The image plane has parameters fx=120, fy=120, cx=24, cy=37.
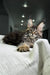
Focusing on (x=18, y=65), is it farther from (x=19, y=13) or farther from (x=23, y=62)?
(x=19, y=13)

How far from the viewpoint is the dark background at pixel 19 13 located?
2.53 metres

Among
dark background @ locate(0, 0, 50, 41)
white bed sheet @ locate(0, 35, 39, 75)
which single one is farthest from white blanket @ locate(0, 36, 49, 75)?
dark background @ locate(0, 0, 50, 41)

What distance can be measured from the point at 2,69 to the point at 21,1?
7.53ft

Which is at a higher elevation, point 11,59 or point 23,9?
point 23,9

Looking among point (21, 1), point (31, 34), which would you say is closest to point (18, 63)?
point (31, 34)

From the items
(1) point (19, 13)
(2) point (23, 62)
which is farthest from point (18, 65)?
(1) point (19, 13)

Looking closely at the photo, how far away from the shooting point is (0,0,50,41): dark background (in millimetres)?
2527

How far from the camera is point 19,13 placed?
2650 mm

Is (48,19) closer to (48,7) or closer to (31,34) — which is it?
(48,7)

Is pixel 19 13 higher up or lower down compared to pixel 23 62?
higher up

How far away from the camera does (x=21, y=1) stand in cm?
262

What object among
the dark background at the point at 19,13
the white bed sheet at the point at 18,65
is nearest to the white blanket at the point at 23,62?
the white bed sheet at the point at 18,65

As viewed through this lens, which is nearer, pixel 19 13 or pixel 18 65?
pixel 18 65

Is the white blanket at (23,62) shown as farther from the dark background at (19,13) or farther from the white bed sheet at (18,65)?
the dark background at (19,13)
